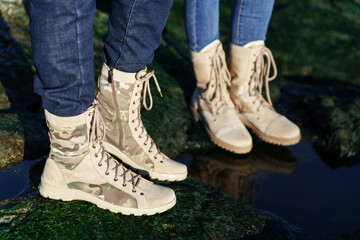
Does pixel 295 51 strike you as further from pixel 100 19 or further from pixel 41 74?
pixel 41 74

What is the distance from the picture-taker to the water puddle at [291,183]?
7.28ft

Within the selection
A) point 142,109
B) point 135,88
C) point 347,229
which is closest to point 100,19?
point 142,109

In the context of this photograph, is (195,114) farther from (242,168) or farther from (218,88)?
(242,168)

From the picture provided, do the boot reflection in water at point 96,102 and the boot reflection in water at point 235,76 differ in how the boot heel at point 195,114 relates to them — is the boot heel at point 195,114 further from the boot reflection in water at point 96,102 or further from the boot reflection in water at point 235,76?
the boot reflection in water at point 96,102

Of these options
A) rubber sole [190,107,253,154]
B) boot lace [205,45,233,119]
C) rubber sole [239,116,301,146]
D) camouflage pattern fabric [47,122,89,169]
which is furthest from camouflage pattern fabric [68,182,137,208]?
rubber sole [239,116,301,146]

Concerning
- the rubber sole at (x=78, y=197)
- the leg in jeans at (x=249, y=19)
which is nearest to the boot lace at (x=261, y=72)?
the leg in jeans at (x=249, y=19)

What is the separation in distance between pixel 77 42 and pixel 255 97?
183cm

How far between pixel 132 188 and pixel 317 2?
4566 mm

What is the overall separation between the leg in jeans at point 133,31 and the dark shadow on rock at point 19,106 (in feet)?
2.47

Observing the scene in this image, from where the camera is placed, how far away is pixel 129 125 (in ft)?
6.45

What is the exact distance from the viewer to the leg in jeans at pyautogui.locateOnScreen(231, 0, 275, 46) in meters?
2.58

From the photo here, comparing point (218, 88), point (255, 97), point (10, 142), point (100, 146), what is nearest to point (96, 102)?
point (100, 146)

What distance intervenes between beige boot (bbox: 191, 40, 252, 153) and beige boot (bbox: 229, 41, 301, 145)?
12 cm

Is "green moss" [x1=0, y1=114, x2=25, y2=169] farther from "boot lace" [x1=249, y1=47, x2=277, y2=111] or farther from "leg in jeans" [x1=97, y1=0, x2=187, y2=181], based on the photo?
"boot lace" [x1=249, y1=47, x2=277, y2=111]
